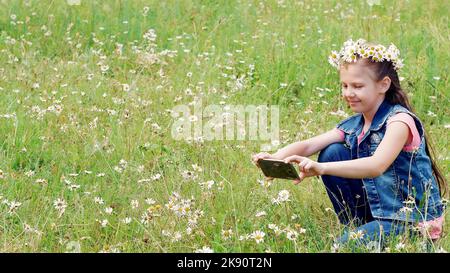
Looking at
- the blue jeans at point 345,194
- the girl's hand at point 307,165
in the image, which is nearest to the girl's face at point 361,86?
the blue jeans at point 345,194

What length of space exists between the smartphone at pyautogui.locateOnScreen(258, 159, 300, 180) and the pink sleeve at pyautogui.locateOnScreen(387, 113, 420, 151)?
0.51 m

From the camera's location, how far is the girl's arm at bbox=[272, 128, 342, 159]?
405 cm

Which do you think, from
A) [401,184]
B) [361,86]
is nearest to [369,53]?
[361,86]

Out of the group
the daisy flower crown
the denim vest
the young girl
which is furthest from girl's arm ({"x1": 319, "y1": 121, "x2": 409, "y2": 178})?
the daisy flower crown

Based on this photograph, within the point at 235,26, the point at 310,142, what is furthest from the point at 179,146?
the point at 235,26

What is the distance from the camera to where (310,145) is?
407 cm

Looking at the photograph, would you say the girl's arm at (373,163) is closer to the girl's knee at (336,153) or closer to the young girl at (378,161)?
the young girl at (378,161)

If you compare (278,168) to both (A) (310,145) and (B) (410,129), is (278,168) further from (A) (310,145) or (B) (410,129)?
(B) (410,129)

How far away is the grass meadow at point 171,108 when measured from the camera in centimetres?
382

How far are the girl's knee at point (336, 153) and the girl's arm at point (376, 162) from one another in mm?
310

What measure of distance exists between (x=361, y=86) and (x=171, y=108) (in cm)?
196

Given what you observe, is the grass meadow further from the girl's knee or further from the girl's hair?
the girl's hair
